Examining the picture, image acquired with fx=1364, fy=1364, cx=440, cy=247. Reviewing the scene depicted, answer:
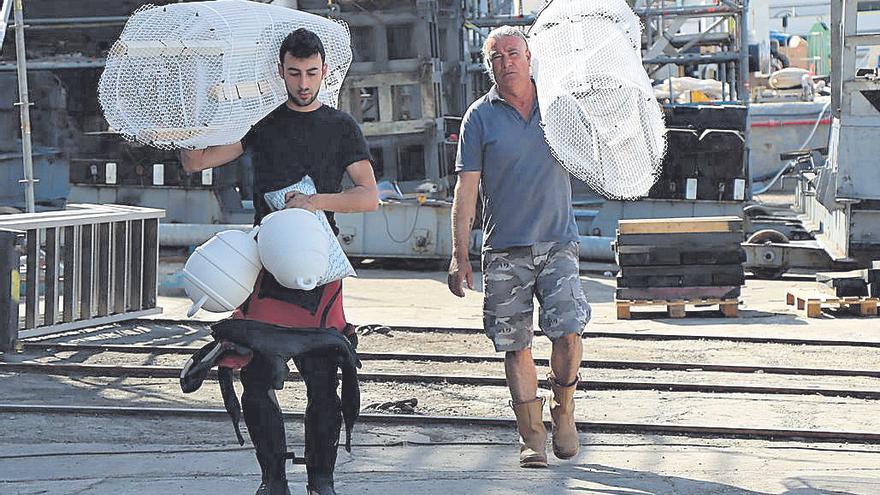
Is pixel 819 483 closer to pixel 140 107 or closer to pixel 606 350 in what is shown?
pixel 140 107

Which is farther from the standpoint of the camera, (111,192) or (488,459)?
(111,192)

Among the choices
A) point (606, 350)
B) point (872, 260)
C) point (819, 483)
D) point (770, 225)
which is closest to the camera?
point (819, 483)

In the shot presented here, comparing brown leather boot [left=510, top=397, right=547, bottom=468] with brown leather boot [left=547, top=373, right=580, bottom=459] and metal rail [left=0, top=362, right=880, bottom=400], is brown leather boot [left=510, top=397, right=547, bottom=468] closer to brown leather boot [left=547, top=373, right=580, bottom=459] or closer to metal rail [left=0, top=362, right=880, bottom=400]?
brown leather boot [left=547, top=373, right=580, bottom=459]

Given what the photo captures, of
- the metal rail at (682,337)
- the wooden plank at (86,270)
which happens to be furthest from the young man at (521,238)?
the wooden plank at (86,270)

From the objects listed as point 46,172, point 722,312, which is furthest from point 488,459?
point 46,172

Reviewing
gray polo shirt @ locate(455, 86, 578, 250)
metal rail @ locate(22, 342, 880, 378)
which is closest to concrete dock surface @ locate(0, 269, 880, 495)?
metal rail @ locate(22, 342, 880, 378)

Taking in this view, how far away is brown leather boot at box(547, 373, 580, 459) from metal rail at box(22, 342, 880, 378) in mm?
3229

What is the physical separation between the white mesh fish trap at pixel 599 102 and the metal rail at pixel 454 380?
259 centimetres

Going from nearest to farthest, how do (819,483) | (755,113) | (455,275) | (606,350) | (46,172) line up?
1. (819,483)
2. (455,275)
3. (606,350)
4. (46,172)
5. (755,113)

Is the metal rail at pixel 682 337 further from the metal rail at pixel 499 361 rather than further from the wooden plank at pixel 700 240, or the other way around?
the wooden plank at pixel 700 240

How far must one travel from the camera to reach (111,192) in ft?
61.3

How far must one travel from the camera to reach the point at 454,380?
30.5ft

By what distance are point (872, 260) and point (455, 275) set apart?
940cm

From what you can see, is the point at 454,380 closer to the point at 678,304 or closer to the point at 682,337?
the point at 682,337
